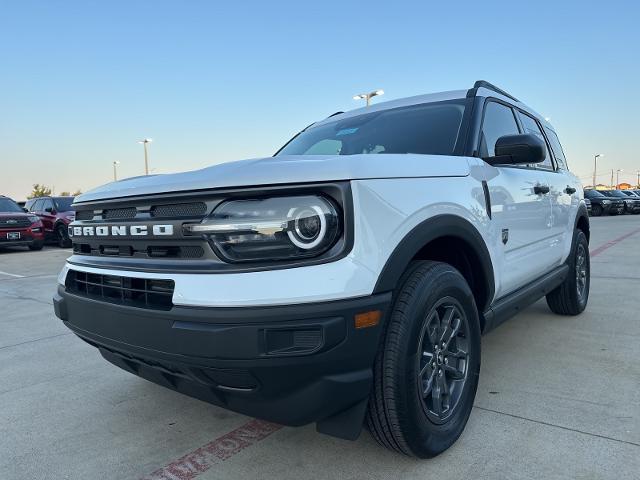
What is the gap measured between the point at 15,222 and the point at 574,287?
13534 millimetres

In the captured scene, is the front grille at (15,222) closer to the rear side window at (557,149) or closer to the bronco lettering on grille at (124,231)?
the bronco lettering on grille at (124,231)

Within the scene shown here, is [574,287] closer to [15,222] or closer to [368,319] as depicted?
[368,319]

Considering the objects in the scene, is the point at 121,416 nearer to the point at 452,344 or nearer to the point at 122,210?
the point at 122,210

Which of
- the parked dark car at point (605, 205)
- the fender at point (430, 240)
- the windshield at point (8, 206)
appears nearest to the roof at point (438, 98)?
the fender at point (430, 240)

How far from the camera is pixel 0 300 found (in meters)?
6.31

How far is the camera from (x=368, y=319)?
1.75 meters

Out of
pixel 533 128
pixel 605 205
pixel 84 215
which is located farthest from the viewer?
pixel 605 205

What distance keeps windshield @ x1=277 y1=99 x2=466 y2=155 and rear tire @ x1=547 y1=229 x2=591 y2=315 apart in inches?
87.2

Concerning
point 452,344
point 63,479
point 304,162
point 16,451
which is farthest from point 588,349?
point 16,451

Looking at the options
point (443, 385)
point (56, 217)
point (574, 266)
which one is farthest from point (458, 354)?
point (56, 217)

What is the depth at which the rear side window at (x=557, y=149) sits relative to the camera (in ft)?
14.6

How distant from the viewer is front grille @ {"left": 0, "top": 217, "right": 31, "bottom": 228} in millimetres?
12891

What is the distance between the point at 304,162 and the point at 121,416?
192cm

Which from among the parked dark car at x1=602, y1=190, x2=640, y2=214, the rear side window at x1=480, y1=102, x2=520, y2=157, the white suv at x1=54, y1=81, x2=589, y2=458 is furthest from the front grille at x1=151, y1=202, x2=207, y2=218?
the parked dark car at x1=602, y1=190, x2=640, y2=214
